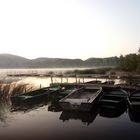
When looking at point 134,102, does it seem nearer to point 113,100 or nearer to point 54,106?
point 113,100

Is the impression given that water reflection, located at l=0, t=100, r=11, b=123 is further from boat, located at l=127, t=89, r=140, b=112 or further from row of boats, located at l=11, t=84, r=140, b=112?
boat, located at l=127, t=89, r=140, b=112

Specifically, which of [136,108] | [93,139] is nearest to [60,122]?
[93,139]

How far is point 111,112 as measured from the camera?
2473 centimetres

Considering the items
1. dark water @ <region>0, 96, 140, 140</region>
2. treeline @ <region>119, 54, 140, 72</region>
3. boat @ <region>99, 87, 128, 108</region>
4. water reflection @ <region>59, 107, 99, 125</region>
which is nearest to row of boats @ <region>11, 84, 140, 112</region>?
boat @ <region>99, 87, 128, 108</region>

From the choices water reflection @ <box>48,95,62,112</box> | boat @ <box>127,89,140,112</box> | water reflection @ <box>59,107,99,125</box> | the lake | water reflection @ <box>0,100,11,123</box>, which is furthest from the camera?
water reflection @ <box>48,95,62,112</box>

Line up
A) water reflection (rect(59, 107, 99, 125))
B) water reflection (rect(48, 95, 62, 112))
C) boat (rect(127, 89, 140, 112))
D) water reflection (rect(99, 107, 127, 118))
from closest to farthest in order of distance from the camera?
boat (rect(127, 89, 140, 112)) < water reflection (rect(59, 107, 99, 125)) < water reflection (rect(99, 107, 127, 118)) < water reflection (rect(48, 95, 62, 112))

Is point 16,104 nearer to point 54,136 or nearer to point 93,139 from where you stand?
point 54,136

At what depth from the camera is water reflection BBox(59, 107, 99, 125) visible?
73.1ft

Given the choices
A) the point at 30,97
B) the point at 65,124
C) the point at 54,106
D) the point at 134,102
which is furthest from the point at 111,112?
the point at 30,97

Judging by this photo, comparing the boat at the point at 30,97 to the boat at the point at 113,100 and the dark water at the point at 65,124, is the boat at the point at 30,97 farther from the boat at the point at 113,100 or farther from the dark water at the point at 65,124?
the boat at the point at 113,100

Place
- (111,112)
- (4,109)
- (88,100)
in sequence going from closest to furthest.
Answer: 1. (88,100)
2. (111,112)
3. (4,109)

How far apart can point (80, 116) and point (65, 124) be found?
2656 mm

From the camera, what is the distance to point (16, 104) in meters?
27.9

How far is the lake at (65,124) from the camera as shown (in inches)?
708
